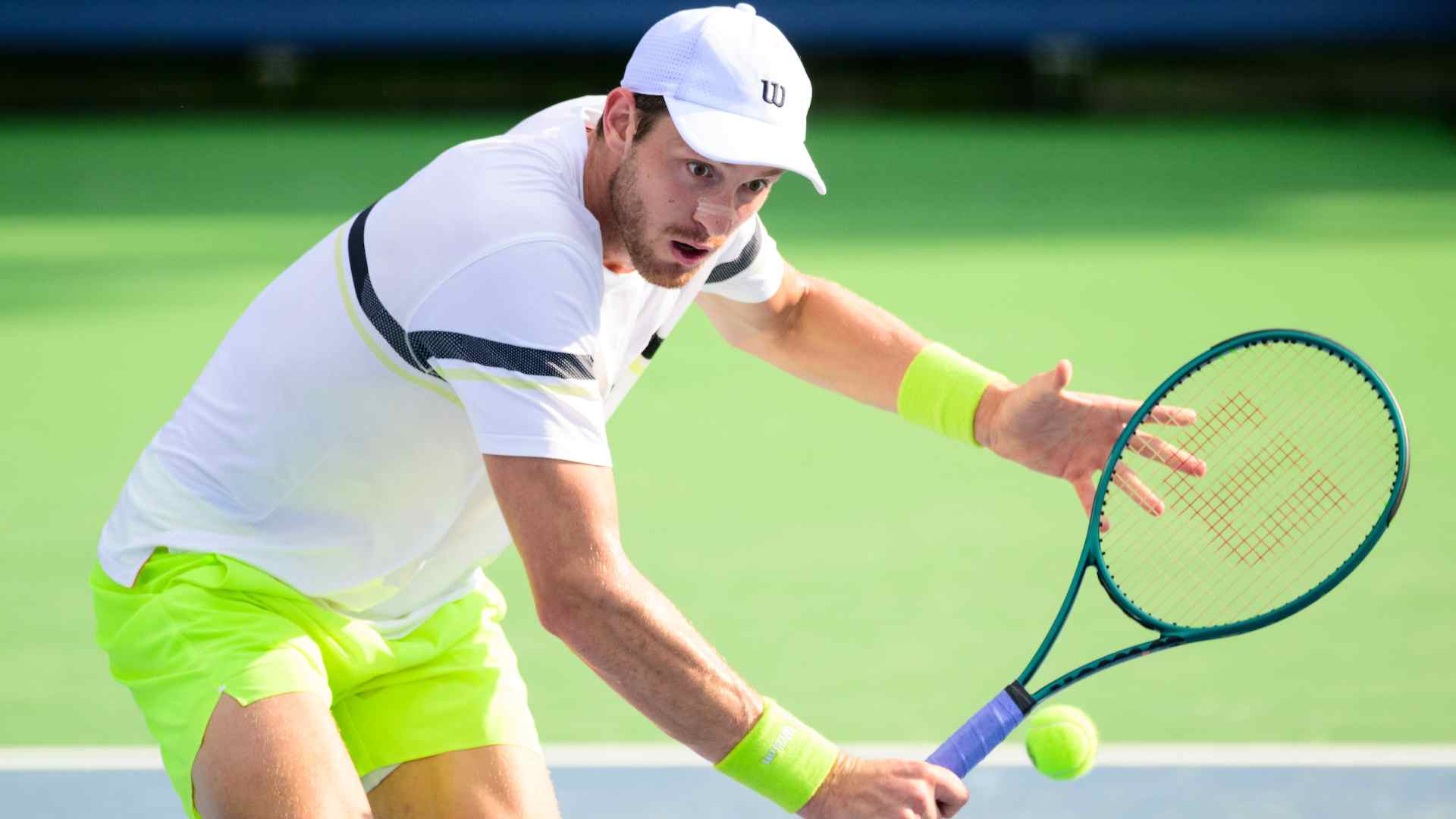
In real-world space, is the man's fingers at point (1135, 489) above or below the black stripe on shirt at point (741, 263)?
below

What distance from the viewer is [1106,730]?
429 cm

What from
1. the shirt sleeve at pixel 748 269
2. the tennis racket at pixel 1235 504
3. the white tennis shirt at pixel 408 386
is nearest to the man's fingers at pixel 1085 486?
the tennis racket at pixel 1235 504

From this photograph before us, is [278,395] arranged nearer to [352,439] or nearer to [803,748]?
[352,439]

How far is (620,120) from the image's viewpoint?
2848mm

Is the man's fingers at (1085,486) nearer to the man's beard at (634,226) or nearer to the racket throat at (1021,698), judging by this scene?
the racket throat at (1021,698)

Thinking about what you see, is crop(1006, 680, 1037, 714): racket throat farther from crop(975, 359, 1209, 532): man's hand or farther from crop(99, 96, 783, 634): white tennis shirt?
crop(99, 96, 783, 634): white tennis shirt

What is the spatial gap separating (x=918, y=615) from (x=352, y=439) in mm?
2292

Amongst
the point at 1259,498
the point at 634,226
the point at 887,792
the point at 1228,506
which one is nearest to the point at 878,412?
the point at 1259,498

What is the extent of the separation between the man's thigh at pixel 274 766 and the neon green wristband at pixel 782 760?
1.79 feet

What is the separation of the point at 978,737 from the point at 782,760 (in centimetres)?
33

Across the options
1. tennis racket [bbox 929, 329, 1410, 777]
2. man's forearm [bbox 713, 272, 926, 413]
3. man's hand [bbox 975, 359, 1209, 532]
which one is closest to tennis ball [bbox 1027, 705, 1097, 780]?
tennis racket [bbox 929, 329, 1410, 777]

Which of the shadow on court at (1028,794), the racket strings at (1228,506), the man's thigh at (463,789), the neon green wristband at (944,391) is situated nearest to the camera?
the man's thigh at (463,789)

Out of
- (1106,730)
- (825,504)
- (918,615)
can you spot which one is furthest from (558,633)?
(825,504)

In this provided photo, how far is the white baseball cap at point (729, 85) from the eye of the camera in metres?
2.72
